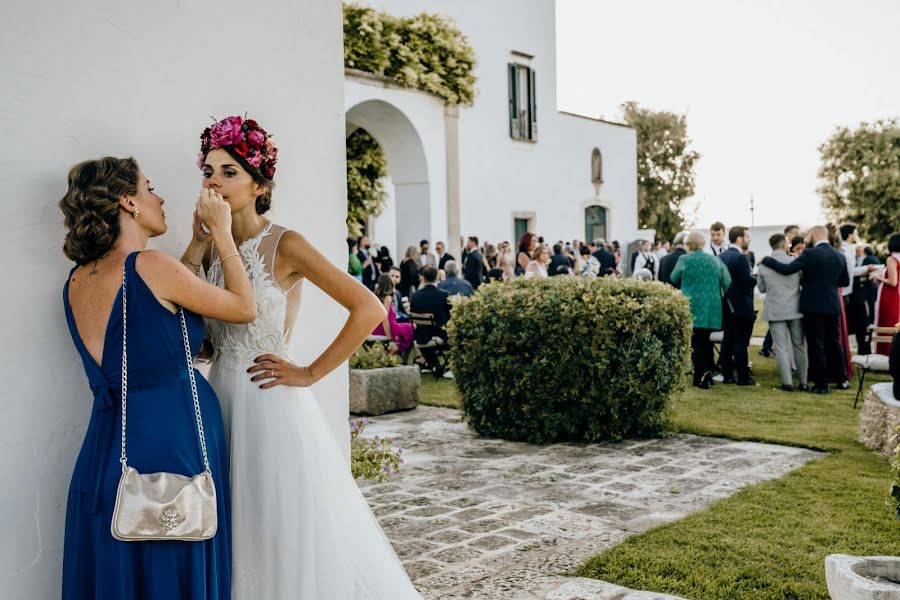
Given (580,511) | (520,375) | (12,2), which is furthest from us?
(520,375)

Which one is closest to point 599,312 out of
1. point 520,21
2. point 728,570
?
point 728,570

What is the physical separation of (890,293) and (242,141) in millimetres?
10143

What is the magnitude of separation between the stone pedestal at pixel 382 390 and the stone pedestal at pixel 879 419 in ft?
15.4

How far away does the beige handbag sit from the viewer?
98.7 inches

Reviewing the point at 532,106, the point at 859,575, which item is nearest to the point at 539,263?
the point at 859,575

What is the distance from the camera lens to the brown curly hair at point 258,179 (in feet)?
10.2

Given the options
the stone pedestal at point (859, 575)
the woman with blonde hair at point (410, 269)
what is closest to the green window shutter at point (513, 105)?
the woman with blonde hair at point (410, 269)

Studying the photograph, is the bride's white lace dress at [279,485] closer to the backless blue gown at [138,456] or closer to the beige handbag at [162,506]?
the backless blue gown at [138,456]

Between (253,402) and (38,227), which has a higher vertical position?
(38,227)

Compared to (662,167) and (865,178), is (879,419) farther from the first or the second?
(662,167)

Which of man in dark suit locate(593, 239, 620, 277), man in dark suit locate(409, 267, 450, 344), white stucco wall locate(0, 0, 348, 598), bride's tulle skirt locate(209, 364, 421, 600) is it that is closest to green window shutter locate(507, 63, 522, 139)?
man in dark suit locate(593, 239, 620, 277)

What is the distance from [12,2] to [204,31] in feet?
2.52

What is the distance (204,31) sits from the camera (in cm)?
355

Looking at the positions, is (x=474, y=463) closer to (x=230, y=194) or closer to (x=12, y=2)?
(x=230, y=194)
